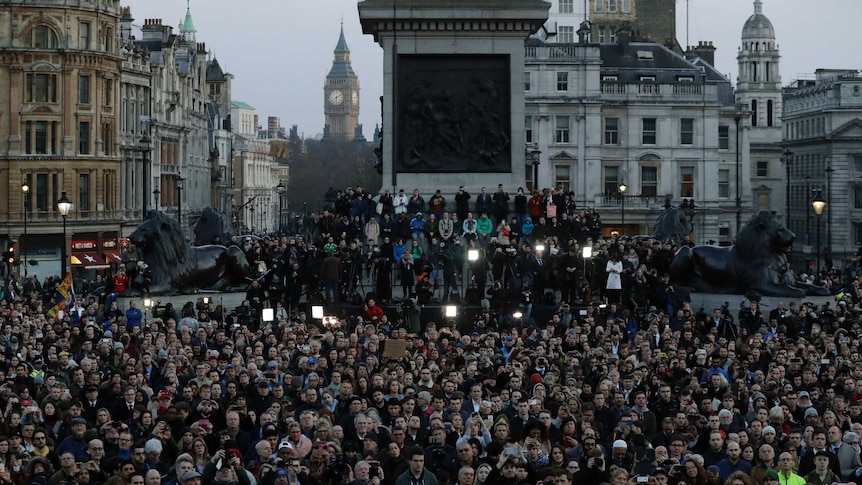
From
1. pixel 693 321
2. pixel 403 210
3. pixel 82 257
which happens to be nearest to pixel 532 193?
pixel 403 210

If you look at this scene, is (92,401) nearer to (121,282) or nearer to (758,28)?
(121,282)

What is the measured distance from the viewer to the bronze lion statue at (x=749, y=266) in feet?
124

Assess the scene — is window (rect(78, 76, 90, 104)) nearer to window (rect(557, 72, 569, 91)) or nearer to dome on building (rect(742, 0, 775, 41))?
window (rect(557, 72, 569, 91))

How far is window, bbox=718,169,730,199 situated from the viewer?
94.5 meters

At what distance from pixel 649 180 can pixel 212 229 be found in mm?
48819

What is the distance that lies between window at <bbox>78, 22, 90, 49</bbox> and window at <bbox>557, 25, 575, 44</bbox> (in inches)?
1558

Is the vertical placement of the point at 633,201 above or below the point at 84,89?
below

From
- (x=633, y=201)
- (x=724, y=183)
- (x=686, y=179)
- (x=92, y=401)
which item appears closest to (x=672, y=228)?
(x=92, y=401)

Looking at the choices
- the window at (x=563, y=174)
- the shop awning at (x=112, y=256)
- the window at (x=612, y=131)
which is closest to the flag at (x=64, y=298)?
the shop awning at (x=112, y=256)

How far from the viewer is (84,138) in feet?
271

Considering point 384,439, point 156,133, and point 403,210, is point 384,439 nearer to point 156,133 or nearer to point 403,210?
point 403,210

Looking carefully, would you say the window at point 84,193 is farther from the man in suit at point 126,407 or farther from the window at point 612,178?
the man in suit at point 126,407

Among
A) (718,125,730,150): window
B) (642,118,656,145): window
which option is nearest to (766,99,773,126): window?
(718,125,730,150): window

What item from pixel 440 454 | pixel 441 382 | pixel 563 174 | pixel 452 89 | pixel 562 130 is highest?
pixel 562 130
